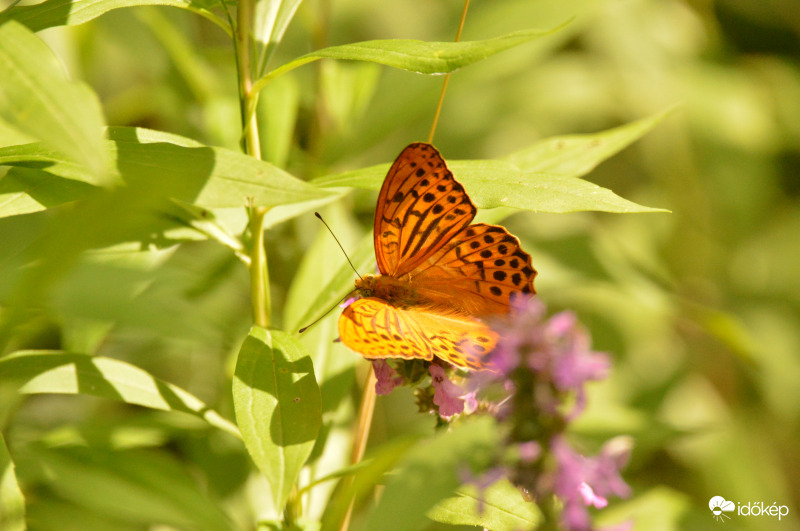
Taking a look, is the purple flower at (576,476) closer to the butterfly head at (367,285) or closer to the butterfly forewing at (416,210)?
the butterfly forewing at (416,210)

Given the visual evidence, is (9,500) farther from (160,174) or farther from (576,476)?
(576,476)

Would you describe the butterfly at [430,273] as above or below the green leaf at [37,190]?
below

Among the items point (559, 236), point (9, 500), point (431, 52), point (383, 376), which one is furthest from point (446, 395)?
point (559, 236)

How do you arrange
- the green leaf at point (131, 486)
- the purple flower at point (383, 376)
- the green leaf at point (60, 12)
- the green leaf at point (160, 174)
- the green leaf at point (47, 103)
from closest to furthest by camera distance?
the green leaf at point (47, 103) → the green leaf at point (160, 174) → the green leaf at point (60, 12) → the purple flower at point (383, 376) → the green leaf at point (131, 486)

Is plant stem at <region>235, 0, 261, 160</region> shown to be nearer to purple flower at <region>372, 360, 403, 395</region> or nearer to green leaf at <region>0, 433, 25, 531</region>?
purple flower at <region>372, 360, 403, 395</region>

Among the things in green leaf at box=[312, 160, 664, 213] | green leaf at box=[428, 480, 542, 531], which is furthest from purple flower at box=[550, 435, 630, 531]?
green leaf at box=[312, 160, 664, 213]

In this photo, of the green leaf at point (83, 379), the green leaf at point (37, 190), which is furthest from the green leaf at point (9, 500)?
the green leaf at point (37, 190)
